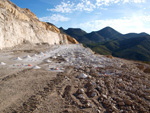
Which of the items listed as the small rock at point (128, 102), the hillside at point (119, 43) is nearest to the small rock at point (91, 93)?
the small rock at point (128, 102)

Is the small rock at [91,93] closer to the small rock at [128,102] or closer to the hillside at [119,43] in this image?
the small rock at [128,102]

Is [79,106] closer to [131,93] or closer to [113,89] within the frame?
[113,89]

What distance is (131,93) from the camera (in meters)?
3.42

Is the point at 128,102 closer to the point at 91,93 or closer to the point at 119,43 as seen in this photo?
the point at 91,93

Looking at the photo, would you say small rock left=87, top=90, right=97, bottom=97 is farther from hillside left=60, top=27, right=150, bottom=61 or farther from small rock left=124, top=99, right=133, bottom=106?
hillside left=60, top=27, right=150, bottom=61

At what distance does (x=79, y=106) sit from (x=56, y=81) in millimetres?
1581

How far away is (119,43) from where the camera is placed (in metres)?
103

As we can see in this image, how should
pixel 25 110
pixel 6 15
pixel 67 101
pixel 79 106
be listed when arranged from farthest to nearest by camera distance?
pixel 6 15, pixel 67 101, pixel 79 106, pixel 25 110

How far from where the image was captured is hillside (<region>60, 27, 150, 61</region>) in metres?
64.1

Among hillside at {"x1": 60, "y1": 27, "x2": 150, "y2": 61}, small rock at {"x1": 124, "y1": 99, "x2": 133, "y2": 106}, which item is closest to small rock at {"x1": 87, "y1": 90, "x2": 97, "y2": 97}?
small rock at {"x1": 124, "y1": 99, "x2": 133, "y2": 106}

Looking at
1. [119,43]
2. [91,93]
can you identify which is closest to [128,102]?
[91,93]

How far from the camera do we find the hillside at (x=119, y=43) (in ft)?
210

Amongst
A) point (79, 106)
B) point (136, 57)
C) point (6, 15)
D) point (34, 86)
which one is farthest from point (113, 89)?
point (136, 57)

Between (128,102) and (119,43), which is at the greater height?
(119,43)
